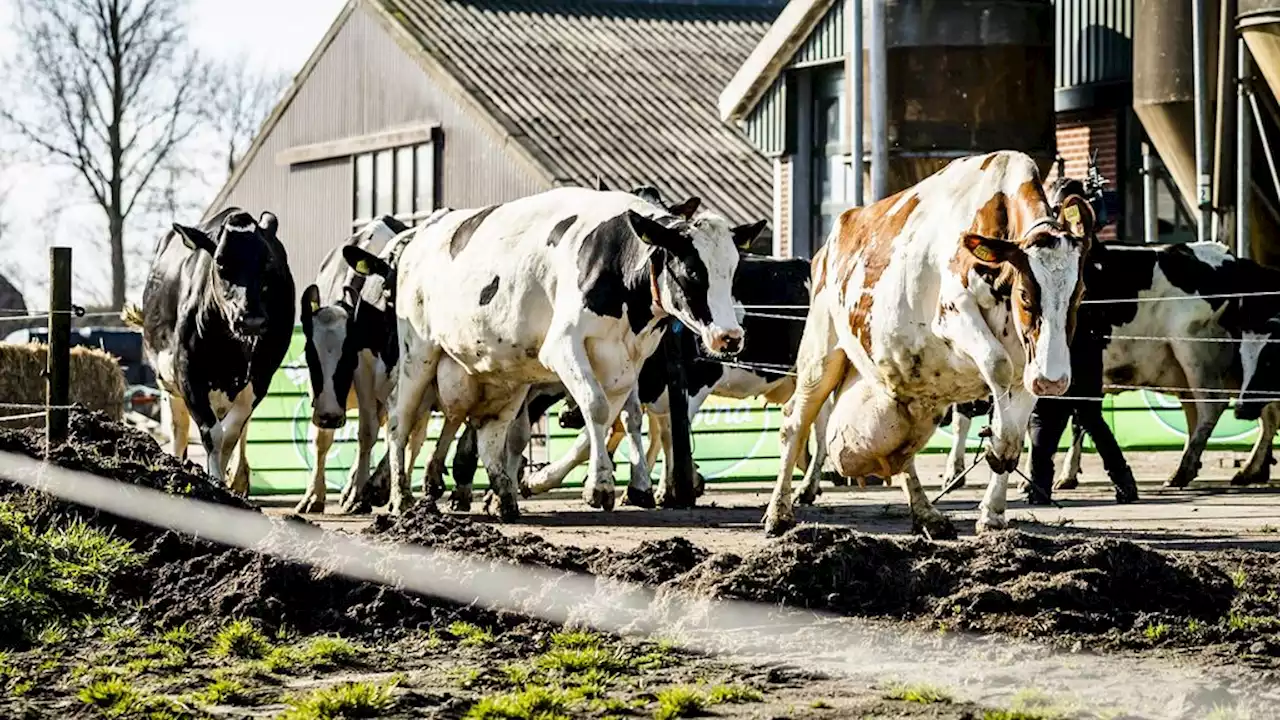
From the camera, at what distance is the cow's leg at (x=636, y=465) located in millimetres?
17188

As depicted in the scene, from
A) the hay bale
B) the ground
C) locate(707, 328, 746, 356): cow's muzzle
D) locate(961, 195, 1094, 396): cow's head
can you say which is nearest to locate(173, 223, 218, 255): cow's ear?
the ground

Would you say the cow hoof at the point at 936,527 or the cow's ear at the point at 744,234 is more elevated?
the cow's ear at the point at 744,234

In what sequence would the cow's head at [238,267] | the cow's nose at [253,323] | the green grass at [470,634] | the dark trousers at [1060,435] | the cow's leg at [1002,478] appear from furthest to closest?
the dark trousers at [1060,435] < the cow's head at [238,267] < the cow's nose at [253,323] < the cow's leg at [1002,478] < the green grass at [470,634]

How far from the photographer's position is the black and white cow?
1919cm

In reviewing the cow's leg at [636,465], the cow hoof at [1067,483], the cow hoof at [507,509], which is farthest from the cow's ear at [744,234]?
the cow hoof at [1067,483]

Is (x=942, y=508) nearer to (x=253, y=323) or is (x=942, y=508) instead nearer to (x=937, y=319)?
(x=937, y=319)

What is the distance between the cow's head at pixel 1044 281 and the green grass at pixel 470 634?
12.3ft

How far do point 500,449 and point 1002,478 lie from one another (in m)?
5.06

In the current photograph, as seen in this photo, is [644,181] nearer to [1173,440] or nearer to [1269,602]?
[1173,440]

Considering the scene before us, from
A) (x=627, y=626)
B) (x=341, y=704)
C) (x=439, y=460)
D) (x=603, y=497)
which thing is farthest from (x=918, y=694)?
(x=439, y=460)

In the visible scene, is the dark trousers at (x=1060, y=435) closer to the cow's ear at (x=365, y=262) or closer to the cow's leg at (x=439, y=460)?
the cow's leg at (x=439, y=460)

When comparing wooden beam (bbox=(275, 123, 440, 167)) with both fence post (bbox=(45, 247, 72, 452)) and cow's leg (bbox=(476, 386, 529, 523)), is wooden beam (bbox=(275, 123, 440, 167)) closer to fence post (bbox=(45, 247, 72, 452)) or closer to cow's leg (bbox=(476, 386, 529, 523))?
cow's leg (bbox=(476, 386, 529, 523))

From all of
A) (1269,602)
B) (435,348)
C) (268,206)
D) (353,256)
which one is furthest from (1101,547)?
(268,206)

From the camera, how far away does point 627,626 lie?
1042 centimetres
